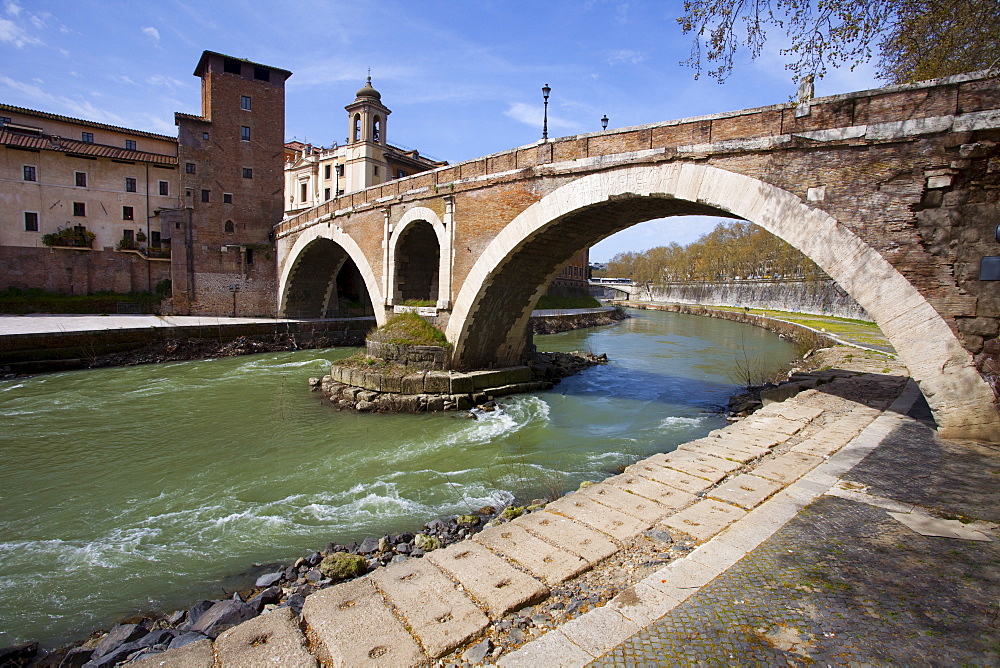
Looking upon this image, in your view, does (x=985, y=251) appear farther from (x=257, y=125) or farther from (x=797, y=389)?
(x=257, y=125)

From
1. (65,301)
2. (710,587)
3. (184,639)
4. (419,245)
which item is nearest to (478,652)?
(710,587)

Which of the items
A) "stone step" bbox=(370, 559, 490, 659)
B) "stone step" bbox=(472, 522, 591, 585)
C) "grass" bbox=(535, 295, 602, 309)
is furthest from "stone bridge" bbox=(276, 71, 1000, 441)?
"grass" bbox=(535, 295, 602, 309)

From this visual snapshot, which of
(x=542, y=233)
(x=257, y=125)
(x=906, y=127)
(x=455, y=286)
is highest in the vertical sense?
(x=257, y=125)

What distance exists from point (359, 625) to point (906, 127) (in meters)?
7.18

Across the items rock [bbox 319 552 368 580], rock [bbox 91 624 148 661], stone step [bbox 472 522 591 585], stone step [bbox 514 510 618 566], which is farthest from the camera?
rock [bbox 319 552 368 580]

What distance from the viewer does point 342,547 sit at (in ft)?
15.8

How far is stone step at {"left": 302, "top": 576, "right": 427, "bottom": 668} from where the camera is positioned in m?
2.21

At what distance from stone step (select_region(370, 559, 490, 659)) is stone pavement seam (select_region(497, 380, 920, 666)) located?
29cm

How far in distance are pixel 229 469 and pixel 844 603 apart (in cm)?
728

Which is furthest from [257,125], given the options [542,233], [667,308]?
[667,308]

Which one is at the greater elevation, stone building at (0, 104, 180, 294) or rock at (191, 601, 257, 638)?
stone building at (0, 104, 180, 294)

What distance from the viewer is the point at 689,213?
32.9ft

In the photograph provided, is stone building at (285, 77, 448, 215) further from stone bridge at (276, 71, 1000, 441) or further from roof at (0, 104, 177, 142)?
stone bridge at (276, 71, 1000, 441)

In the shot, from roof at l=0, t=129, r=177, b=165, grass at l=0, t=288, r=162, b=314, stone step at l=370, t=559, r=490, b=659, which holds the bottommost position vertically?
stone step at l=370, t=559, r=490, b=659
